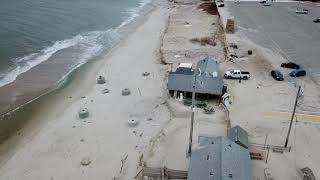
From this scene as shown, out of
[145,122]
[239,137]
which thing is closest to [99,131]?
[145,122]

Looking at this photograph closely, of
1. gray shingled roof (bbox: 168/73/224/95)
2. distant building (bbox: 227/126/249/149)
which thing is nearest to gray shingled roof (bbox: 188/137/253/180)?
distant building (bbox: 227/126/249/149)

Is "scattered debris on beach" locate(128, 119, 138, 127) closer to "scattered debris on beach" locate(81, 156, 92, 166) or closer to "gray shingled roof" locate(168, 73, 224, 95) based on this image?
"gray shingled roof" locate(168, 73, 224, 95)

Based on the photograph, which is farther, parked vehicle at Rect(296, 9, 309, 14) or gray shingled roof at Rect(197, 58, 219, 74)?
parked vehicle at Rect(296, 9, 309, 14)

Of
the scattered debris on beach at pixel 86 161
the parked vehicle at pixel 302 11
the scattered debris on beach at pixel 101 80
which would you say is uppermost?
the parked vehicle at pixel 302 11

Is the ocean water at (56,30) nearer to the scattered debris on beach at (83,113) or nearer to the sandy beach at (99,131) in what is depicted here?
the sandy beach at (99,131)

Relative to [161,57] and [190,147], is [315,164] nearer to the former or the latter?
[190,147]

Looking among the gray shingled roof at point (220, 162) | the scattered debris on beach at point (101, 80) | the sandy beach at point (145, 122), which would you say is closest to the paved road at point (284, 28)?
the sandy beach at point (145, 122)

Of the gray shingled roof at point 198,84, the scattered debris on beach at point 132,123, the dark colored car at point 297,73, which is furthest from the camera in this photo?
the dark colored car at point 297,73

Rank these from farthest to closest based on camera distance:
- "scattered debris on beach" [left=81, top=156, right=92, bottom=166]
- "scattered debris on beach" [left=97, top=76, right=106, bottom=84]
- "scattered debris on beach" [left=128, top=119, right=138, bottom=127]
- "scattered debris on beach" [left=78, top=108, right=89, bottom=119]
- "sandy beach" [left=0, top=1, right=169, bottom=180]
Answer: "scattered debris on beach" [left=97, top=76, right=106, bottom=84], "scattered debris on beach" [left=78, top=108, right=89, bottom=119], "scattered debris on beach" [left=128, top=119, right=138, bottom=127], "scattered debris on beach" [left=81, top=156, right=92, bottom=166], "sandy beach" [left=0, top=1, right=169, bottom=180]
